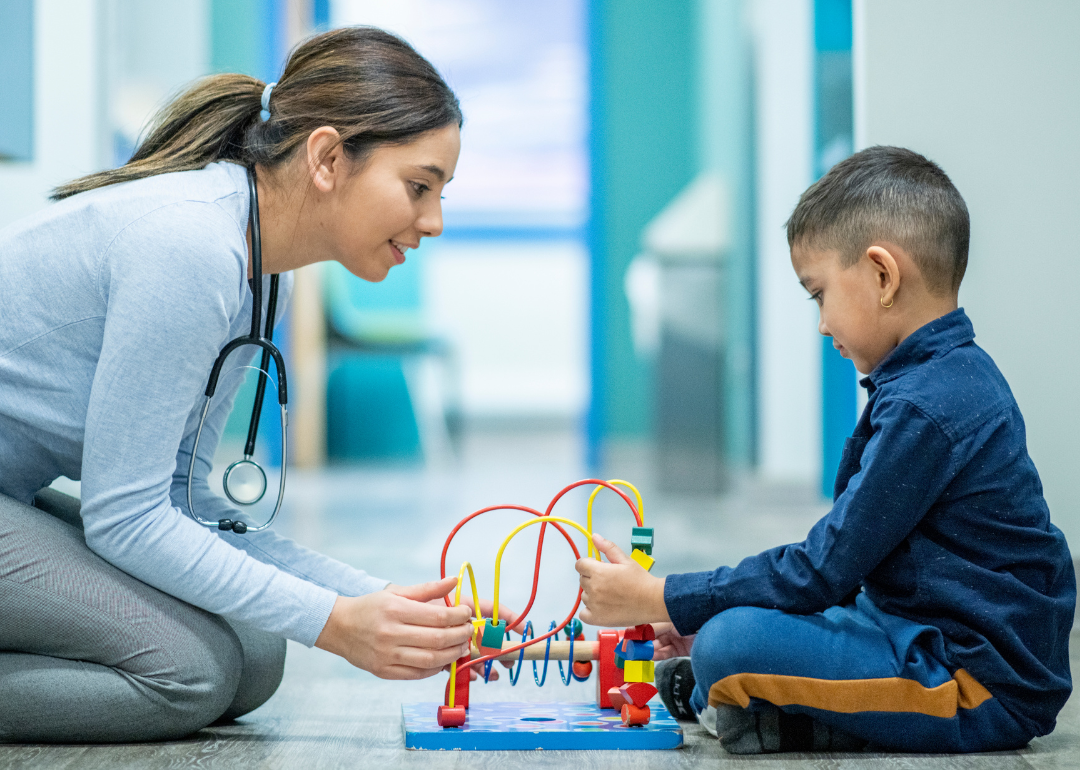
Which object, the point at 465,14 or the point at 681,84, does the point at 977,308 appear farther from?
the point at 465,14

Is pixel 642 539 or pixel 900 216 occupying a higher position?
pixel 900 216

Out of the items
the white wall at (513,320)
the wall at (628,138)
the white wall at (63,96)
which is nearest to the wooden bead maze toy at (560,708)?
the white wall at (63,96)

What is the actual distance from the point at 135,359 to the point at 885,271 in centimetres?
69

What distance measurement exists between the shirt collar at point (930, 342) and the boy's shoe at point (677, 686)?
0.37 meters

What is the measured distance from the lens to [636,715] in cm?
98

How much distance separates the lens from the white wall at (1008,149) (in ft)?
4.72

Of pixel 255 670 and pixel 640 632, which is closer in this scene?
pixel 640 632

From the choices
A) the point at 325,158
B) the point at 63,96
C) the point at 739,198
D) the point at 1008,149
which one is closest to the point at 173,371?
the point at 325,158

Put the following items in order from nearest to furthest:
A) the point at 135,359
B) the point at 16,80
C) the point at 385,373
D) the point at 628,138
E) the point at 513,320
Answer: the point at 135,359
the point at 16,80
the point at 628,138
the point at 385,373
the point at 513,320

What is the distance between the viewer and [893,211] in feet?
3.29

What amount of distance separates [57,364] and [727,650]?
0.67 metres

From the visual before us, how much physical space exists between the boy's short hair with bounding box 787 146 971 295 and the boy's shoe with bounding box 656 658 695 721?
0.44 m

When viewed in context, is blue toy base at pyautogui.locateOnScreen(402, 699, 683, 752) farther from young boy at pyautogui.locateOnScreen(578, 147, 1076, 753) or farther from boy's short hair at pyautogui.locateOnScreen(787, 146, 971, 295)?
boy's short hair at pyautogui.locateOnScreen(787, 146, 971, 295)

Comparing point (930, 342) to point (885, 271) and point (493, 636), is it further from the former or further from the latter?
point (493, 636)
